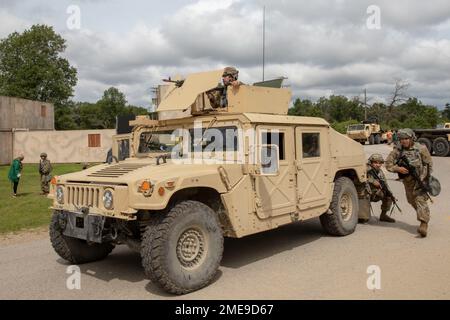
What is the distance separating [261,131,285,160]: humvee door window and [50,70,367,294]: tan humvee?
0.01 meters

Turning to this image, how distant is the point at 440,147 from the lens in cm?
2555

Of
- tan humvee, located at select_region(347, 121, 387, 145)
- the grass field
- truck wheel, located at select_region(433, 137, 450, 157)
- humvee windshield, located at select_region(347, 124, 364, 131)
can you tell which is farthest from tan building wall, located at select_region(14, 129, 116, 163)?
humvee windshield, located at select_region(347, 124, 364, 131)

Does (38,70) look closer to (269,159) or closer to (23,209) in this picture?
(23,209)

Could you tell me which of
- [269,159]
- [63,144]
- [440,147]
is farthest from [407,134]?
[63,144]

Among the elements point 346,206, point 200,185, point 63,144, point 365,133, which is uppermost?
point 365,133

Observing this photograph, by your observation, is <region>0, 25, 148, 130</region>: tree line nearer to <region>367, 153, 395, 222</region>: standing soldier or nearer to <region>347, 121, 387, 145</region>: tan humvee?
<region>347, 121, 387, 145</region>: tan humvee

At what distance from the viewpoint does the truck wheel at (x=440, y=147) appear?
83.0 feet

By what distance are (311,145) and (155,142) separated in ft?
7.28

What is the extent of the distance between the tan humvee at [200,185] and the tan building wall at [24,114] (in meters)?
25.7

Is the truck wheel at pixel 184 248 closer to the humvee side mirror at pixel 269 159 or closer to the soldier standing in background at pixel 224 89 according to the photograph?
the humvee side mirror at pixel 269 159

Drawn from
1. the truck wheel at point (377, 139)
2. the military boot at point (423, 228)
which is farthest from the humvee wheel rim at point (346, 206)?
the truck wheel at point (377, 139)

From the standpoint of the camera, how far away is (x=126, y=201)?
439cm
